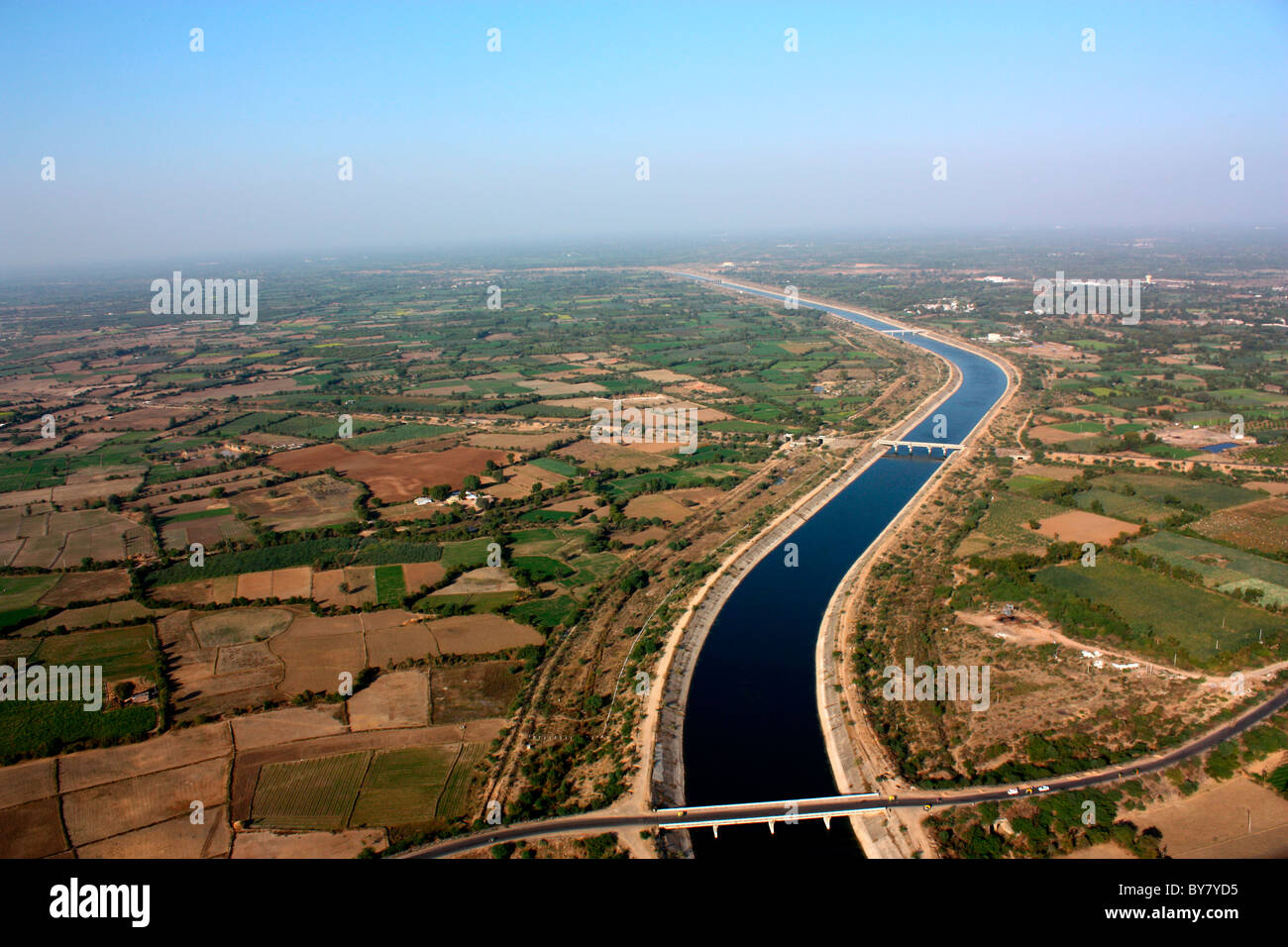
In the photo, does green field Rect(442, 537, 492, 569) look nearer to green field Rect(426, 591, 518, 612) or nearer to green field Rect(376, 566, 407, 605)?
green field Rect(376, 566, 407, 605)

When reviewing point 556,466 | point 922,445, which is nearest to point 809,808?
point 556,466

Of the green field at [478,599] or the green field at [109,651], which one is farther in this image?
the green field at [478,599]

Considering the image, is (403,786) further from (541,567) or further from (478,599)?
(541,567)

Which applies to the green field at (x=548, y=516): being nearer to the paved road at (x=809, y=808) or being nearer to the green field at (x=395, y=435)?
the green field at (x=395, y=435)

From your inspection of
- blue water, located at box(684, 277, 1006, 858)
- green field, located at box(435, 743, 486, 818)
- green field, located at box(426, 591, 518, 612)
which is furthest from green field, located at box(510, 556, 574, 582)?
green field, located at box(435, 743, 486, 818)

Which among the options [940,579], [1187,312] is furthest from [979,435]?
[1187,312]

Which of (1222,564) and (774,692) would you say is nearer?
(774,692)

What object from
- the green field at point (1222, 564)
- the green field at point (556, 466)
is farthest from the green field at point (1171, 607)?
the green field at point (556, 466)

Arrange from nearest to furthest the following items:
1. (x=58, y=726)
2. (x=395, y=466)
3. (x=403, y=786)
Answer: (x=403, y=786) < (x=58, y=726) < (x=395, y=466)
